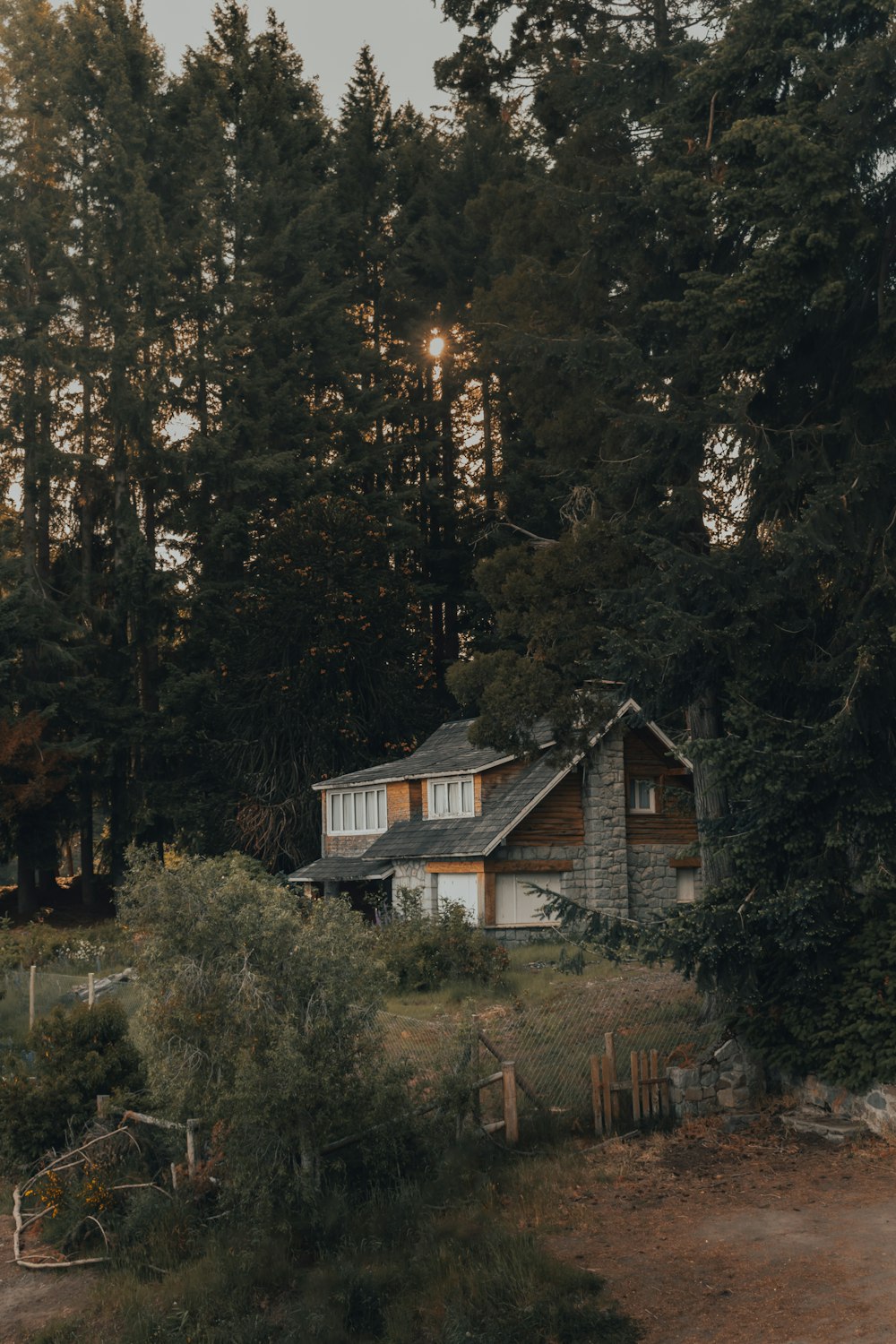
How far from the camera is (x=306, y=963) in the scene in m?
14.2

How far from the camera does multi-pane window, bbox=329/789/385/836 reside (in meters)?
40.1

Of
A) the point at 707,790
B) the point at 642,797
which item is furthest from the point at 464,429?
the point at 707,790

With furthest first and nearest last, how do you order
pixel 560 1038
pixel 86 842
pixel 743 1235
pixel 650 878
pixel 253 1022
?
1. pixel 86 842
2. pixel 650 878
3. pixel 560 1038
4. pixel 253 1022
5. pixel 743 1235

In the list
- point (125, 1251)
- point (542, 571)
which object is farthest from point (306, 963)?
point (542, 571)

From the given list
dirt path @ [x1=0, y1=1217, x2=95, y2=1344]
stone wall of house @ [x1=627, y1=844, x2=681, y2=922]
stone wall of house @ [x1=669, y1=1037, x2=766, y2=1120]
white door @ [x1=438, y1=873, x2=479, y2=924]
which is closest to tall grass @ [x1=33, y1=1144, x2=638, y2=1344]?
dirt path @ [x1=0, y1=1217, x2=95, y2=1344]

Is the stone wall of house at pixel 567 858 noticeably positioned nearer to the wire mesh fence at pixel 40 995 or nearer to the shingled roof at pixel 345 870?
the shingled roof at pixel 345 870

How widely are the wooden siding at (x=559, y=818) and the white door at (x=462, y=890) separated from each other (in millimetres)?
1658

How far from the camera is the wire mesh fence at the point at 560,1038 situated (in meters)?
16.9

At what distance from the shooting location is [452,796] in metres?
36.4

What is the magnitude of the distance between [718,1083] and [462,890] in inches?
660

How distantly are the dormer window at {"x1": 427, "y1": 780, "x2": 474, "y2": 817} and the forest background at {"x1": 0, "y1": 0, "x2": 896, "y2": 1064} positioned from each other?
500 centimetres

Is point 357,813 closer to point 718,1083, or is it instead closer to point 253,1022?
point 718,1083

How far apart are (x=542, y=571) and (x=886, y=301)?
6.15 meters

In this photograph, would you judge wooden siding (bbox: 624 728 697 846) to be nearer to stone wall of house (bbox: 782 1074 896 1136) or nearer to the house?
the house
